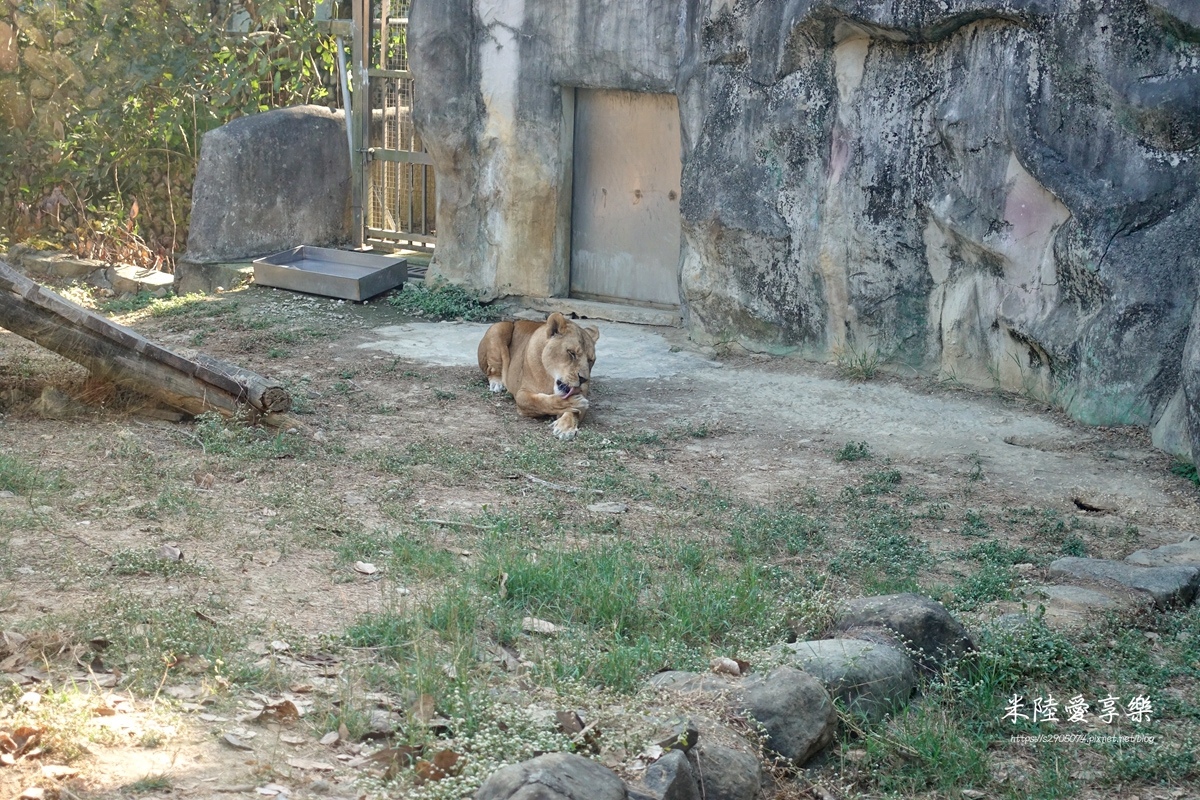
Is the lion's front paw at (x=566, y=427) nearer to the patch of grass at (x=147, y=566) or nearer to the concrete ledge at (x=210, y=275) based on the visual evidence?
the patch of grass at (x=147, y=566)

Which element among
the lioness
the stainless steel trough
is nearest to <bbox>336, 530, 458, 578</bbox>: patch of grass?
the lioness

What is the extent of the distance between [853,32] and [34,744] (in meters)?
8.18

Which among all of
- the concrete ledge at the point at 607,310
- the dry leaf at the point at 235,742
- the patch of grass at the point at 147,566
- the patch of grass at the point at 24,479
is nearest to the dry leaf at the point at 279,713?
the dry leaf at the point at 235,742

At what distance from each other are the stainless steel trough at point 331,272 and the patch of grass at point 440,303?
0.89ft

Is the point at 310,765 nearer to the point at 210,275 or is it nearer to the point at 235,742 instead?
the point at 235,742

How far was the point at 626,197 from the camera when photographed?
40.9 ft

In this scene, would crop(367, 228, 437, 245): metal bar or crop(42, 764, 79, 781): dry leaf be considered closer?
crop(42, 764, 79, 781): dry leaf

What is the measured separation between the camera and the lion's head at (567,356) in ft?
29.1

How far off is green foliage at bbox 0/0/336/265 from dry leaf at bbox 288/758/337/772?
12256 mm

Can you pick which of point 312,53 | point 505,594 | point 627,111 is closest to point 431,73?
point 627,111

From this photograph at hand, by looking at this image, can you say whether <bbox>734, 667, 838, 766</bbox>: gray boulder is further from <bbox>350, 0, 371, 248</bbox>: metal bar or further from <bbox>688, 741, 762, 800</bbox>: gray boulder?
<bbox>350, 0, 371, 248</bbox>: metal bar

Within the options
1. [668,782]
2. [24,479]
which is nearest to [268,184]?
[24,479]

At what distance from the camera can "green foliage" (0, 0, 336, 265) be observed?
15.1 metres

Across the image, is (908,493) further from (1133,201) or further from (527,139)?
(527,139)
